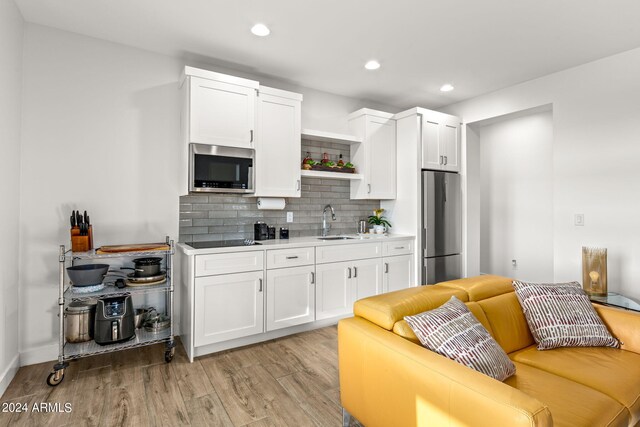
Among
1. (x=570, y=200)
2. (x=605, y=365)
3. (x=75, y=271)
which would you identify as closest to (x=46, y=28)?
(x=75, y=271)

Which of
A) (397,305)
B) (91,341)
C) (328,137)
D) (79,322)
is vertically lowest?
(91,341)

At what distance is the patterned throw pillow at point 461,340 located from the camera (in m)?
1.42

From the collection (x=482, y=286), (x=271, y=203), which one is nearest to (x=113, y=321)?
(x=271, y=203)

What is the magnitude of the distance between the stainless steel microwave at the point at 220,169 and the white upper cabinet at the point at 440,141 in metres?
2.15

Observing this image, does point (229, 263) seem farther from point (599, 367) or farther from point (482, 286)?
point (599, 367)

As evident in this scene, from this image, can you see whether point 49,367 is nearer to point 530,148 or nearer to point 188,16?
point 188,16

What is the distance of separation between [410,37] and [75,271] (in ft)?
10.5

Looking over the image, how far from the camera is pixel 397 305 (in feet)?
5.43

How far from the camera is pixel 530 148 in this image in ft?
15.5

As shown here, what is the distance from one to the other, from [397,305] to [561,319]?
109 centimetres

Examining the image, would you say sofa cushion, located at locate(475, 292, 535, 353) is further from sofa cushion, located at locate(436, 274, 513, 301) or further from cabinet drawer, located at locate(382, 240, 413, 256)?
cabinet drawer, located at locate(382, 240, 413, 256)

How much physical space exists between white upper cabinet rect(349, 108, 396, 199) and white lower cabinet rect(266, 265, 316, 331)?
4.51 ft

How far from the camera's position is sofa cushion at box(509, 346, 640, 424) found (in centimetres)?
149

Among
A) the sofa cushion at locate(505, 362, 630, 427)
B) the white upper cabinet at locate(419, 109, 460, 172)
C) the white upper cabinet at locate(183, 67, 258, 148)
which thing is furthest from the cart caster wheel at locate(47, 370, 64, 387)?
the white upper cabinet at locate(419, 109, 460, 172)
